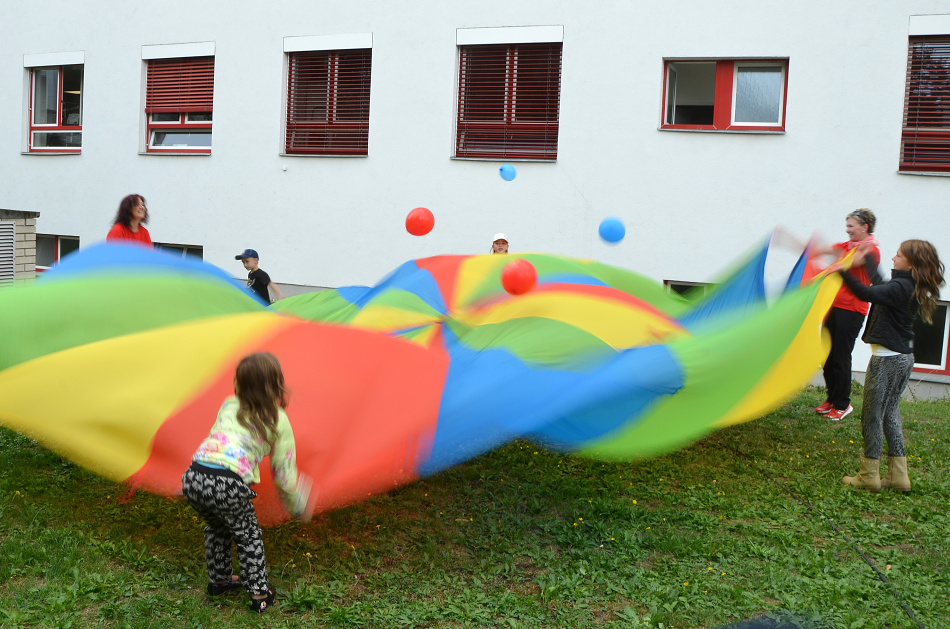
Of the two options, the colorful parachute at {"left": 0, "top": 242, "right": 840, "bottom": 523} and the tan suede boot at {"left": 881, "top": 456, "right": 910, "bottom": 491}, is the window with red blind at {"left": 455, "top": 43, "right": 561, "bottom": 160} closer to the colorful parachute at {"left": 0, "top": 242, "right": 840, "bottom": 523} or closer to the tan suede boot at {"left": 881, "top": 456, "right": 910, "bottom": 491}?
the colorful parachute at {"left": 0, "top": 242, "right": 840, "bottom": 523}

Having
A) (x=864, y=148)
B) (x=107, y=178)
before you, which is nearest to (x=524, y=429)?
(x=864, y=148)

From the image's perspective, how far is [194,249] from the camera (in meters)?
12.8

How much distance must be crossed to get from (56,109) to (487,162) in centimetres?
829

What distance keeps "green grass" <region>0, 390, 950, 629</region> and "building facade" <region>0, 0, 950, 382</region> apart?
4.13 meters

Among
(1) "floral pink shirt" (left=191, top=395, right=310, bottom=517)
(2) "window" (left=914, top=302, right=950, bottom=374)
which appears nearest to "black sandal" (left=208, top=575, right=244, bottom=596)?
(1) "floral pink shirt" (left=191, top=395, right=310, bottom=517)

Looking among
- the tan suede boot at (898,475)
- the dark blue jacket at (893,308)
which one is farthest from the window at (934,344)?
the dark blue jacket at (893,308)

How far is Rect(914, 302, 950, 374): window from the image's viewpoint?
9039 millimetres

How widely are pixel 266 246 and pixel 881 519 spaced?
902 cm

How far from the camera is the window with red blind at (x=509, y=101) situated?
1030cm

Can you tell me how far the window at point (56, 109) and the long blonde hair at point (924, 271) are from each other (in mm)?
12819

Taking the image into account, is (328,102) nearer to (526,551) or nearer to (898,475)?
(526,551)

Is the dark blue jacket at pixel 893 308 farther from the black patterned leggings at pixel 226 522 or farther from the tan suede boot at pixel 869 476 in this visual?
the black patterned leggings at pixel 226 522

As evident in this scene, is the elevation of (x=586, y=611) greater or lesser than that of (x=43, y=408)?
lesser

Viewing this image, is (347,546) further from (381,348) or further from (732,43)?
(732,43)
